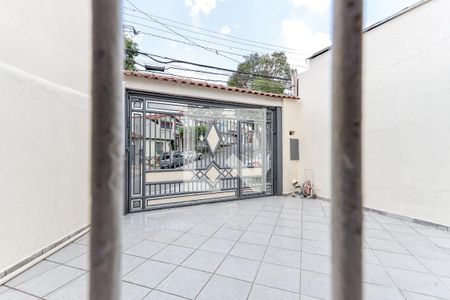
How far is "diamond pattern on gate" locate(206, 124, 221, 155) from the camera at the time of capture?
15.5 feet

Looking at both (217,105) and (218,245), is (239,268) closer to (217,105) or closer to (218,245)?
(218,245)

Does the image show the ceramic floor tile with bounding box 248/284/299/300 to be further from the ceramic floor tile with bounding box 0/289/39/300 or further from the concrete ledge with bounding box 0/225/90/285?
the ceramic floor tile with bounding box 0/289/39/300

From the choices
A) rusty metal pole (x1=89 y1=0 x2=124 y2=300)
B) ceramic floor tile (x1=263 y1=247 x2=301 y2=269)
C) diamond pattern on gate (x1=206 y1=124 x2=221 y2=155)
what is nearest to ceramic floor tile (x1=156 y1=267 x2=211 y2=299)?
ceramic floor tile (x1=263 y1=247 x2=301 y2=269)

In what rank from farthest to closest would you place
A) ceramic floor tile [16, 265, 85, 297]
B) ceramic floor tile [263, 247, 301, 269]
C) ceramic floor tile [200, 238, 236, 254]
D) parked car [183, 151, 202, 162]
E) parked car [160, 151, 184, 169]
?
parked car [183, 151, 202, 162] → parked car [160, 151, 184, 169] → ceramic floor tile [200, 238, 236, 254] → ceramic floor tile [263, 247, 301, 269] → ceramic floor tile [16, 265, 85, 297]

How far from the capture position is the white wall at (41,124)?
1.93 metres

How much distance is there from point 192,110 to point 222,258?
2948mm

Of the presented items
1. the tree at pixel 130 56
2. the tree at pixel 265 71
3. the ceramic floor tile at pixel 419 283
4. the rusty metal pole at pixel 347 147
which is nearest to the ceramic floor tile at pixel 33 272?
the rusty metal pole at pixel 347 147

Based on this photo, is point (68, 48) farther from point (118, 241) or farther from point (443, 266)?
point (443, 266)

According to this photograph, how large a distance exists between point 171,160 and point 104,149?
395 centimetres

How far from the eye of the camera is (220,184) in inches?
194

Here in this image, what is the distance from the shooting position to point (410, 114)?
3559mm

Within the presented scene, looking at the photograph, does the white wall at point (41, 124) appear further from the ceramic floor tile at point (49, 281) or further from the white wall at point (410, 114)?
the white wall at point (410, 114)

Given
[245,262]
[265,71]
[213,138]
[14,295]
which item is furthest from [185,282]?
[265,71]

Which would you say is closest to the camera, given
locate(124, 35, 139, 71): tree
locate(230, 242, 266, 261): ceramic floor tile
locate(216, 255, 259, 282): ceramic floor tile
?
locate(216, 255, 259, 282): ceramic floor tile
